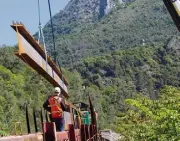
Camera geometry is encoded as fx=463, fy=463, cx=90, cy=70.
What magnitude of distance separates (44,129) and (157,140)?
6130 millimetres

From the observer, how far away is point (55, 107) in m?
9.85

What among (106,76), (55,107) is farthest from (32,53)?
(106,76)

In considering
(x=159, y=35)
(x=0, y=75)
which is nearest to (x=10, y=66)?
(x=0, y=75)

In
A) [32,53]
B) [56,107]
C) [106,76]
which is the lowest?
[56,107]

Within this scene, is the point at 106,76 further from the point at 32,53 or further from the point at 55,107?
the point at 32,53

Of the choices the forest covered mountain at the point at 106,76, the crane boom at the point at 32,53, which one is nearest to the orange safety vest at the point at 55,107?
the crane boom at the point at 32,53

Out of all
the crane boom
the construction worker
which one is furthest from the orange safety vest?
the crane boom

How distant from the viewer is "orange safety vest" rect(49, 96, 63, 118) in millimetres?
9812

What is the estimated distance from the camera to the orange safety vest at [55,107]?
981 centimetres

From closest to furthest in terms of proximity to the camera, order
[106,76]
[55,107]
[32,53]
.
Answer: [32,53]
[55,107]
[106,76]

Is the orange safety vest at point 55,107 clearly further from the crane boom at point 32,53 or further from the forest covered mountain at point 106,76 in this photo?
the forest covered mountain at point 106,76

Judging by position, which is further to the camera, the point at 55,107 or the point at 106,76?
the point at 106,76

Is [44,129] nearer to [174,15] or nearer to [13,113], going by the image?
[174,15]

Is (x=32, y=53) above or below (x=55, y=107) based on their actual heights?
above
